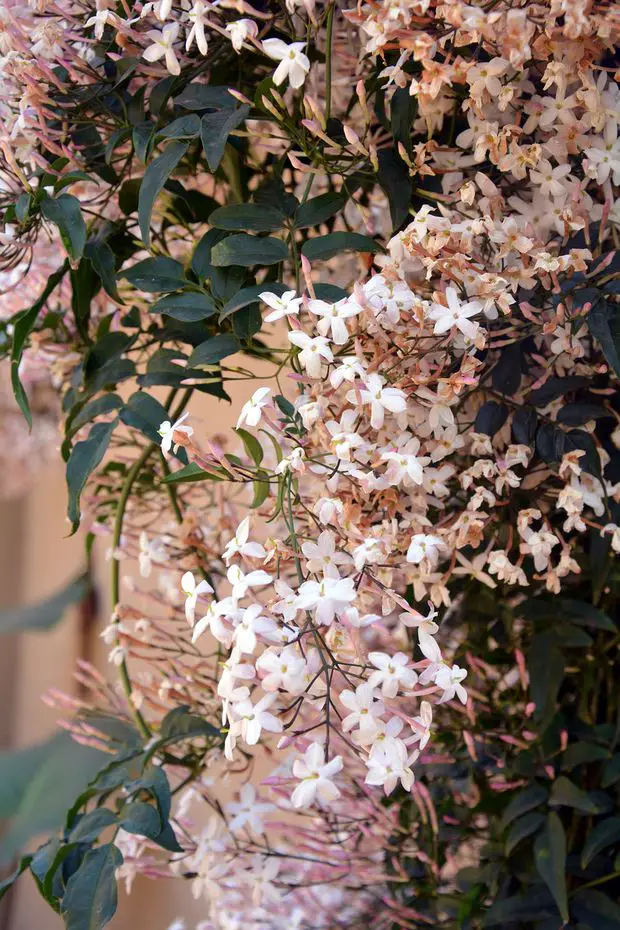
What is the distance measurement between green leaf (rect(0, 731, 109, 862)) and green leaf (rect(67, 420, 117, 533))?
3.23 ft

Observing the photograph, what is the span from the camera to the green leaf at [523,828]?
1.92 ft

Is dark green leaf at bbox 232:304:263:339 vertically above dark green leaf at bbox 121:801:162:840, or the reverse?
dark green leaf at bbox 232:304:263:339

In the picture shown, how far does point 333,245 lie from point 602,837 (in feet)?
1.28

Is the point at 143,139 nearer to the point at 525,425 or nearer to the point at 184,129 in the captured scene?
the point at 184,129

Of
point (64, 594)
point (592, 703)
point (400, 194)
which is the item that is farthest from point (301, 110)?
point (64, 594)

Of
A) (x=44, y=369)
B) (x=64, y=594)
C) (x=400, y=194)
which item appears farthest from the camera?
(x=64, y=594)

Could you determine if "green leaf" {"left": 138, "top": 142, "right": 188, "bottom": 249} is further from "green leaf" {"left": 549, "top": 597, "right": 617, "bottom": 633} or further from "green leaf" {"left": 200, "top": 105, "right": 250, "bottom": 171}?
"green leaf" {"left": 549, "top": 597, "right": 617, "bottom": 633}

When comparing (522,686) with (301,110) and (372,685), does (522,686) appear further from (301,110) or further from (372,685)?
(301,110)

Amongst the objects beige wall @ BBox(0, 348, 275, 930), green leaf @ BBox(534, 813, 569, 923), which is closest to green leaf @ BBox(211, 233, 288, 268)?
green leaf @ BBox(534, 813, 569, 923)

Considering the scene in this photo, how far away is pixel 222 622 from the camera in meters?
0.42

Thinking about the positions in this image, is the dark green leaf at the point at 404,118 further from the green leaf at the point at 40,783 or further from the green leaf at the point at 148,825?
the green leaf at the point at 40,783

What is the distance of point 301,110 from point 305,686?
323mm

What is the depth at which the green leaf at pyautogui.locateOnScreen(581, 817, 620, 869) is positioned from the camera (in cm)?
57

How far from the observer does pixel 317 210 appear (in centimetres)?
52
